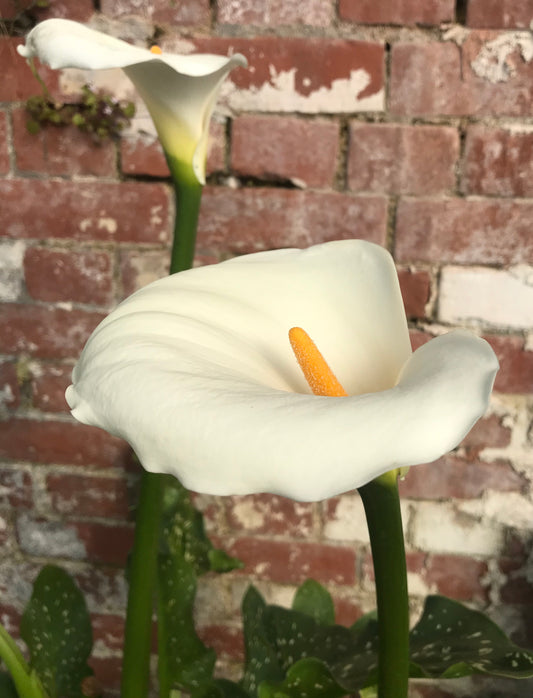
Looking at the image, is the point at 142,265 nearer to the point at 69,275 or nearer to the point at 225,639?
the point at 69,275

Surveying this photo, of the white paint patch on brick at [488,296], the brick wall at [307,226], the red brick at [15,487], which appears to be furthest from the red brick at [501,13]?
the red brick at [15,487]

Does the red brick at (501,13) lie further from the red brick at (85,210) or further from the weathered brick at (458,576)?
the weathered brick at (458,576)

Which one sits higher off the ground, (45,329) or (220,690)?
(45,329)

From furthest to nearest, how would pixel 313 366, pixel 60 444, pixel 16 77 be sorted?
1. pixel 60 444
2. pixel 16 77
3. pixel 313 366

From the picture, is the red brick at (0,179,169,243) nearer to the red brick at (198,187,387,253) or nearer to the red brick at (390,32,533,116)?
the red brick at (198,187,387,253)

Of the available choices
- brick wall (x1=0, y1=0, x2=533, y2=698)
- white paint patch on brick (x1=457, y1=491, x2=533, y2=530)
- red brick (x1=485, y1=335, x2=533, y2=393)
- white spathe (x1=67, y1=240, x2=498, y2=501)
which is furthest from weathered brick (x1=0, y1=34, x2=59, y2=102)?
white paint patch on brick (x1=457, y1=491, x2=533, y2=530)

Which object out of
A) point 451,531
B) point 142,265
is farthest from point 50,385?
point 451,531
